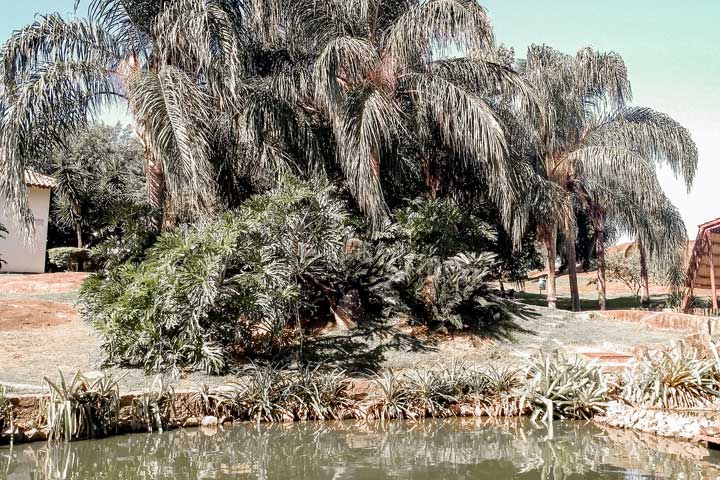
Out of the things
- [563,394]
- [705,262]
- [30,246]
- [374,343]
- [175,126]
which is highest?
[175,126]

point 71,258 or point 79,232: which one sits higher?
point 79,232

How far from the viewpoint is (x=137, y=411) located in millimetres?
8852

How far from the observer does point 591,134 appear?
20984mm

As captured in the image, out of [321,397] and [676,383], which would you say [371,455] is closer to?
[321,397]

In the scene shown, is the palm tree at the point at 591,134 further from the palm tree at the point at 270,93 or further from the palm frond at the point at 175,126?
the palm frond at the point at 175,126

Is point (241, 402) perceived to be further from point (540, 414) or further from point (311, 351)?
point (540, 414)

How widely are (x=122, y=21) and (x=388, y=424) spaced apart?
10060 mm

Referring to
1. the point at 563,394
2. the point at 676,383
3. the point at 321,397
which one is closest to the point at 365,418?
the point at 321,397

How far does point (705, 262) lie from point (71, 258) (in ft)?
67.2

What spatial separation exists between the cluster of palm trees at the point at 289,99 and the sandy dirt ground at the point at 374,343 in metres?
2.38

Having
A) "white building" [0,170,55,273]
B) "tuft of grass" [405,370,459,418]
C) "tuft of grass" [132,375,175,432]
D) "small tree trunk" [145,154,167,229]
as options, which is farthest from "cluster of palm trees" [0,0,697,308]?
"white building" [0,170,55,273]

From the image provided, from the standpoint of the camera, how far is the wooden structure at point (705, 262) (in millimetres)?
18484

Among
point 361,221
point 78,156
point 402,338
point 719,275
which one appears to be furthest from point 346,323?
point 78,156

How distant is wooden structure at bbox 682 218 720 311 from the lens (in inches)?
728
